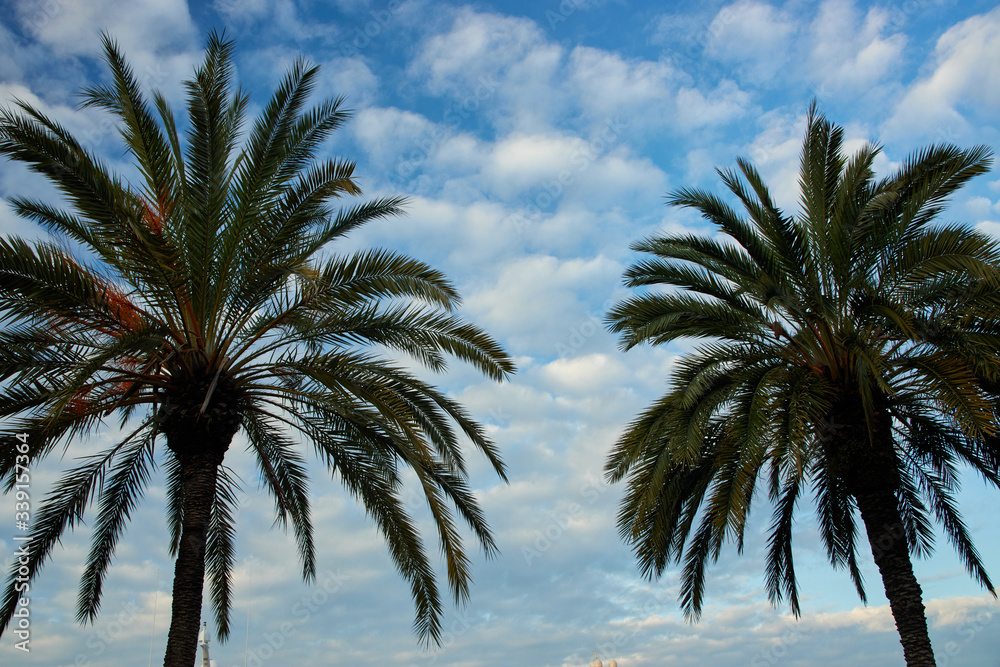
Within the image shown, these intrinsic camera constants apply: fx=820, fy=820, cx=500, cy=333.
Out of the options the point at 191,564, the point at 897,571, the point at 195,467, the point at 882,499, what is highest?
the point at 195,467

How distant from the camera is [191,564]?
9758mm

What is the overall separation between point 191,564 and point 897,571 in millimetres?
9145

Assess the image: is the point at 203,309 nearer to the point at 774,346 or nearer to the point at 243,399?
the point at 243,399

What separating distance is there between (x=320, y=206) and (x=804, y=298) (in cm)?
686

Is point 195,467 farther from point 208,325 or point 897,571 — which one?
point 897,571

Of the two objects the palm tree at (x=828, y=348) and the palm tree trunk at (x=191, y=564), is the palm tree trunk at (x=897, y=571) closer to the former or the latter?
the palm tree at (x=828, y=348)

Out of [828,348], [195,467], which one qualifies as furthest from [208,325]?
[828,348]

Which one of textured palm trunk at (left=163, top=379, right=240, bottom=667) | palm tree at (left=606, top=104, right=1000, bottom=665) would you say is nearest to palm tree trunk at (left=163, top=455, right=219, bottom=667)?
textured palm trunk at (left=163, top=379, right=240, bottom=667)

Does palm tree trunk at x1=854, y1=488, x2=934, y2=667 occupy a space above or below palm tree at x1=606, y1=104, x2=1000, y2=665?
below

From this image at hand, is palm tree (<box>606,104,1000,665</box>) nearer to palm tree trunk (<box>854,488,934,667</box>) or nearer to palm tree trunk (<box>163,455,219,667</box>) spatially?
palm tree trunk (<box>854,488,934,667</box>)

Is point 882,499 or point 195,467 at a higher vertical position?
point 195,467

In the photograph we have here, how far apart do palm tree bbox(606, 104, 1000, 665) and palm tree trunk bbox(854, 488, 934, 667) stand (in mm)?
19

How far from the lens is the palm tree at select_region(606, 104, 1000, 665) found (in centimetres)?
1052

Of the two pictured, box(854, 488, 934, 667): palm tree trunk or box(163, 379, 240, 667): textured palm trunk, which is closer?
box(163, 379, 240, 667): textured palm trunk
